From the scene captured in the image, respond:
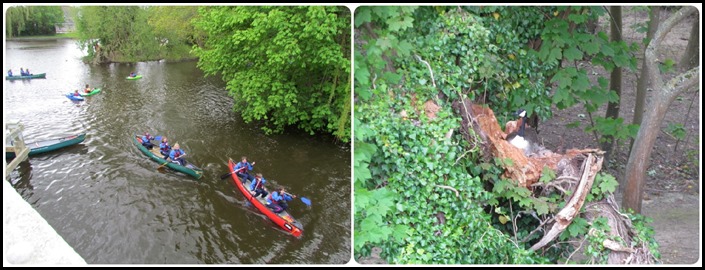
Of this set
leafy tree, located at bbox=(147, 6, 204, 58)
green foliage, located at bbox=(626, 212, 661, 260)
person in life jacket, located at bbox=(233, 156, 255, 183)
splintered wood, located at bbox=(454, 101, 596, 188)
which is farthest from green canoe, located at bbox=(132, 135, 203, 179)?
leafy tree, located at bbox=(147, 6, 204, 58)

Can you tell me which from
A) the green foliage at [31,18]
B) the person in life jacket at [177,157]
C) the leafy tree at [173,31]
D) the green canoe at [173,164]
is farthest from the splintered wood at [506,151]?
the leafy tree at [173,31]

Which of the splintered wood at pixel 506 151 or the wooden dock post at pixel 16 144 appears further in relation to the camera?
the wooden dock post at pixel 16 144

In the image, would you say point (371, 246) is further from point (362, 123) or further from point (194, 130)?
point (194, 130)

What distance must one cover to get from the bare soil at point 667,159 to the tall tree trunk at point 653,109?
2.06ft

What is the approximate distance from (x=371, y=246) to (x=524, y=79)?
197cm

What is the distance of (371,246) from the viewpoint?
3256 mm

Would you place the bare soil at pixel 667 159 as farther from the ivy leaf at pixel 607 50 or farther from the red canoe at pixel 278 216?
the red canoe at pixel 278 216

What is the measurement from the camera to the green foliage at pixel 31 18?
3.11m

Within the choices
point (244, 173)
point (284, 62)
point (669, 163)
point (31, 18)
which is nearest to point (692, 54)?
point (669, 163)

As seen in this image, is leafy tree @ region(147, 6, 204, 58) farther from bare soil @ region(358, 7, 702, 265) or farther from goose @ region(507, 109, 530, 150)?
goose @ region(507, 109, 530, 150)

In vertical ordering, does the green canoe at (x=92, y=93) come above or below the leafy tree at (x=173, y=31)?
below

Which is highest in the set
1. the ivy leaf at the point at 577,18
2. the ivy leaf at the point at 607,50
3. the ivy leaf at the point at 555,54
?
the ivy leaf at the point at 577,18

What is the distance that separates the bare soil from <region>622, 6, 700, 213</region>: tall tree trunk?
0.63m

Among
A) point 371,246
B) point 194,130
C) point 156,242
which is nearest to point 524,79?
point 371,246
